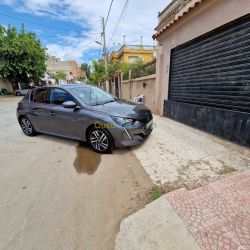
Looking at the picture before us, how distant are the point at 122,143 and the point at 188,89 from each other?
341 centimetres

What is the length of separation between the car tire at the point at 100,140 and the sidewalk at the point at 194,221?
1.77 m

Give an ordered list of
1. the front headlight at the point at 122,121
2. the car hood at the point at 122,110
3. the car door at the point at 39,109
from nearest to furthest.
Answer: the front headlight at the point at 122,121 → the car hood at the point at 122,110 → the car door at the point at 39,109

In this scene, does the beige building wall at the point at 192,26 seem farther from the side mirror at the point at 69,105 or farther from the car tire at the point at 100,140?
the side mirror at the point at 69,105

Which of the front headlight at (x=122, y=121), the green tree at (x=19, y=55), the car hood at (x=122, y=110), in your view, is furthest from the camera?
the green tree at (x=19, y=55)

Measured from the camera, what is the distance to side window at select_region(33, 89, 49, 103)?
4.71m

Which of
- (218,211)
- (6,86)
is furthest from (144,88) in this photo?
(6,86)

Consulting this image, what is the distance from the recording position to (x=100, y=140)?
389 cm

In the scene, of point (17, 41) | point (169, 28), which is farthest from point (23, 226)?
point (17, 41)

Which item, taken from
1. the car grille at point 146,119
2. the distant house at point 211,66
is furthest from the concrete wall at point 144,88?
the car grille at point 146,119

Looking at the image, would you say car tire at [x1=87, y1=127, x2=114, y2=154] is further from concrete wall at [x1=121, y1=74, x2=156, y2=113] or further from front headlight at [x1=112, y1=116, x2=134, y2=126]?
concrete wall at [x1=121, y1=74, x2=156, y2=113]

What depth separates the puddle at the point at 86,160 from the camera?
3.34m

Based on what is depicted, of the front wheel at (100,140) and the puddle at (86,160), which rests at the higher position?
the front wheel at (100,140)

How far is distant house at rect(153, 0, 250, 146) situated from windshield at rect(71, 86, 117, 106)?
2741mm

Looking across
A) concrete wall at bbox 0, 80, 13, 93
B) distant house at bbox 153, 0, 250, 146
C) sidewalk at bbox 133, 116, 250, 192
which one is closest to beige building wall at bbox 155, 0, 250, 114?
distant house at bbox 153, 0, 250, 146
